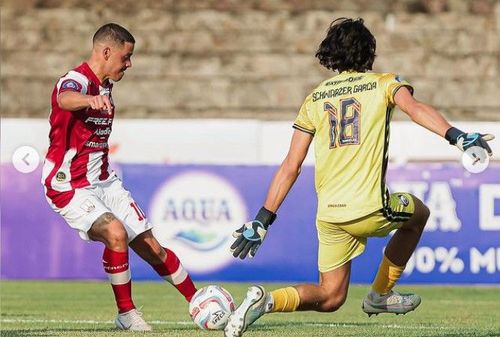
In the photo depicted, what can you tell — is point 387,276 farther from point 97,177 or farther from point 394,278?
point 97,177

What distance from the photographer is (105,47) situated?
9.04 metres

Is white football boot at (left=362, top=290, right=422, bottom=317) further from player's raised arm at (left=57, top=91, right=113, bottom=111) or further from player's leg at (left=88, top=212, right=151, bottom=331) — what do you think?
player's raised arm at (left=57, top=91, right=113, bottom=111)

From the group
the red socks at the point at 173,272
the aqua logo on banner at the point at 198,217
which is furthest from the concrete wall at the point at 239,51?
the red socks at the point at 173,272

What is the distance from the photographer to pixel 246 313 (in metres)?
6.81

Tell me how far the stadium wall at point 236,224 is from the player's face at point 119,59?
7.89 meters

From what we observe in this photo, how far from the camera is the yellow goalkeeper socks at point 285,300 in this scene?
6988 millimetres

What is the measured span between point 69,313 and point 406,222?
488 centimetres

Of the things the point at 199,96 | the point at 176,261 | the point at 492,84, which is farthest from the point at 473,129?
the point at 176,261

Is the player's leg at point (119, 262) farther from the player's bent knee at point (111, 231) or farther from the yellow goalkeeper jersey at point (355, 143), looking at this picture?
the yellow goalkeeper jersey at point (355, 143)

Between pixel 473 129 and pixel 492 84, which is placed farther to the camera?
pixel 492 84

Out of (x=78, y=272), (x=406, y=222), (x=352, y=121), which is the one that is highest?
(x=352, y=121)

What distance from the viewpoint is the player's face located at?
29.7 feet

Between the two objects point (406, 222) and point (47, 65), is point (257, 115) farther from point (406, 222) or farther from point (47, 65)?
point (406, 222)

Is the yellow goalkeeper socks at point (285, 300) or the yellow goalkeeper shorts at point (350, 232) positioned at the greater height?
the yellow goalkeeper shorts at point (350, 232)
